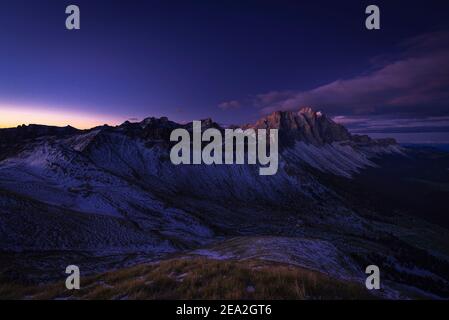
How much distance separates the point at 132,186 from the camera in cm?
9075

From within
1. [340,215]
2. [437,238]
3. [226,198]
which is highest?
[226,198]

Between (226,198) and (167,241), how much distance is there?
10523cm

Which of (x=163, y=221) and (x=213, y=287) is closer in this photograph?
(x=213, y=287)

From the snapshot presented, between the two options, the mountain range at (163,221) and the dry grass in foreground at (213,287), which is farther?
the mountain range at (163,221)

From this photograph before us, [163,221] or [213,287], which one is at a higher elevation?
[213,287]

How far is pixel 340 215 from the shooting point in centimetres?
17862

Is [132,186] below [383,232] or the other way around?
the other way around

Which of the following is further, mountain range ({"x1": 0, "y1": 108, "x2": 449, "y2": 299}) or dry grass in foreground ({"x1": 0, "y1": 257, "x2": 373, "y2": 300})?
mountain range ({"x1": 0, "y1": 108, "x2": 449, "y2": 299})
